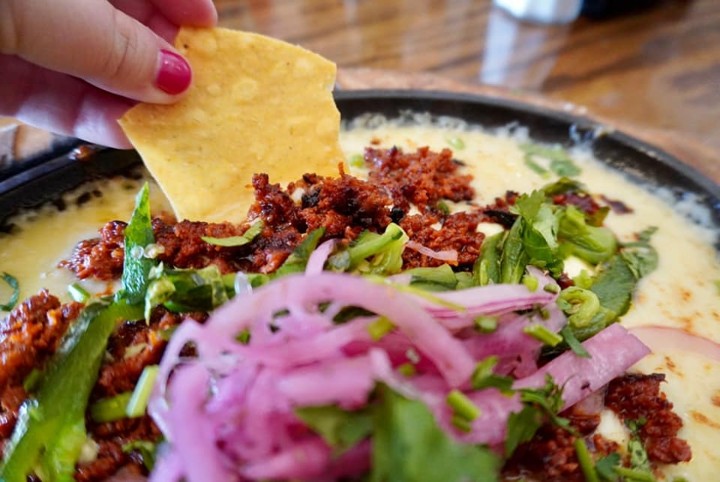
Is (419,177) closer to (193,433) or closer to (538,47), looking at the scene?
(193,433)

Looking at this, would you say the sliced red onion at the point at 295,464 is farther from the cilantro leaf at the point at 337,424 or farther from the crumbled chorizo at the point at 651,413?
the crumbled chorizo at the point at 651,413

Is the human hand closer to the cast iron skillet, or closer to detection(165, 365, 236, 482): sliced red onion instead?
the cast iron skillet

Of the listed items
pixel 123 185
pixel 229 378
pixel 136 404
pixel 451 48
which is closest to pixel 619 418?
pixel 229 378

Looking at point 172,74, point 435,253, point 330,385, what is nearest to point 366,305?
point 330,385

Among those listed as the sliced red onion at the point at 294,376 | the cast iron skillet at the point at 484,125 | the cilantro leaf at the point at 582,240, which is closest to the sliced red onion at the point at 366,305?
the sliced red onion at the point at 294,376

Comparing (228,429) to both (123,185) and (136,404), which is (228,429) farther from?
(123,185)
